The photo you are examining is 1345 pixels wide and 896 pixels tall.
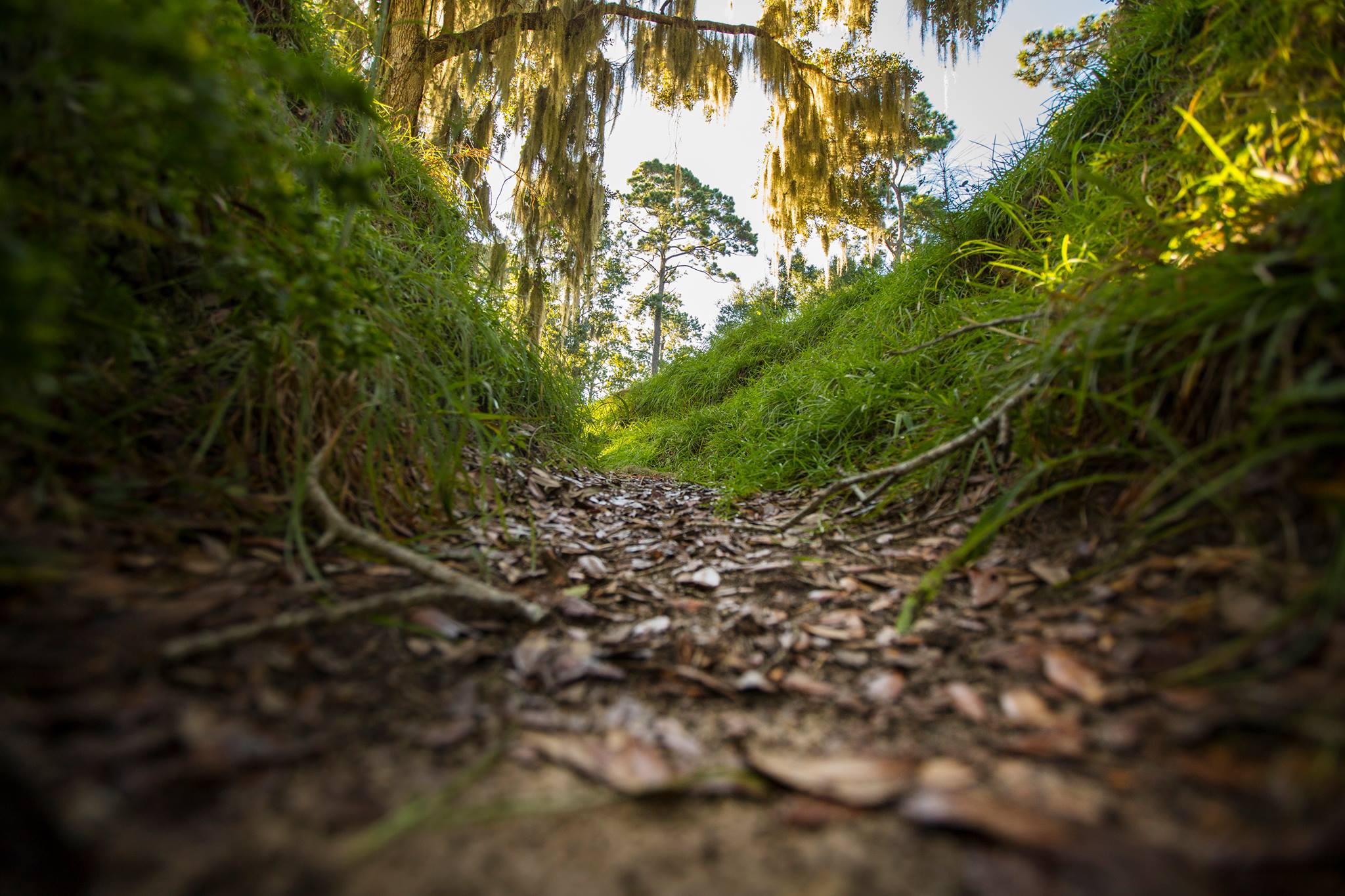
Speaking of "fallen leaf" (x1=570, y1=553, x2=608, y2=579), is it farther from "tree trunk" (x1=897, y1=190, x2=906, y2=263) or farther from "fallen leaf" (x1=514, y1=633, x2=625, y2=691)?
"tree trunk" (x1=897, y1=190, x2=906, y2=263)

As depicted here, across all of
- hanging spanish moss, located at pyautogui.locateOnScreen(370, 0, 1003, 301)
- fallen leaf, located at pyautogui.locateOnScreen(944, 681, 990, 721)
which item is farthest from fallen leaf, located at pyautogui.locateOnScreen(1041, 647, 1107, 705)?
hanging spanish moss, located at pyautogui.locateOnScreen(370, 0, 1003, 301)

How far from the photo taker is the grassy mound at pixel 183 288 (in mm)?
637

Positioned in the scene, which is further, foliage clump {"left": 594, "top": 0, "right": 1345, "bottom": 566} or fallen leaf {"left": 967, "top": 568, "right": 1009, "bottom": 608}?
fallen leaf {"left": 967, "top": 568, "right": 1009, "bottom": 608}

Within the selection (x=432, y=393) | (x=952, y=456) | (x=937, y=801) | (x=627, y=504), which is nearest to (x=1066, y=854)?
(x=937, y=801)

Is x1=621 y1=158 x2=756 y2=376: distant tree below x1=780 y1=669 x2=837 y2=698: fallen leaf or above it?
above

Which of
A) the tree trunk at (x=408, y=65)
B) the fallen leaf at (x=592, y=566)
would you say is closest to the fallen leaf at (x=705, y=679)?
the fallen leaf at (x=592, y=566)

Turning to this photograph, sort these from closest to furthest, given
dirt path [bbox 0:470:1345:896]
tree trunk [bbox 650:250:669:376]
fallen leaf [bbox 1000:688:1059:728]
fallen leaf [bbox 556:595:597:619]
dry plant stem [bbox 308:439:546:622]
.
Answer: dirt path [bbox 0:470:1345:896] < fallen leaf [bbox 1000:688:1059:728] < dry plant stem [bbox 308:439:546:622] < fallen leaf [bbox 556:595:597:619] < tree trunk [bbox 650:250:669:376]

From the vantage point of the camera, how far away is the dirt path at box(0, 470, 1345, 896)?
45cm

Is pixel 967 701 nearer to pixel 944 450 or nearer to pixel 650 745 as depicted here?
pixel 650 745

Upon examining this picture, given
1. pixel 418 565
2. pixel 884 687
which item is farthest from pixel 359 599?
pixel 884 687

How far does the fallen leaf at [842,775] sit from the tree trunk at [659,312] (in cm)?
1795

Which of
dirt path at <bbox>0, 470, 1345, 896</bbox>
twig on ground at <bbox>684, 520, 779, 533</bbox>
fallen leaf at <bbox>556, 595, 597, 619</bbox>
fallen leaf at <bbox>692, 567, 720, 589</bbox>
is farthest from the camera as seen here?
twig on ground at <bbox>684, 520, 779, 533</bbox>

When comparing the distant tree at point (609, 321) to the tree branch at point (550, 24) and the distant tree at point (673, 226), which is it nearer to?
the distant tree at point (673, 226)

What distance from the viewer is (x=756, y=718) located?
83cm
